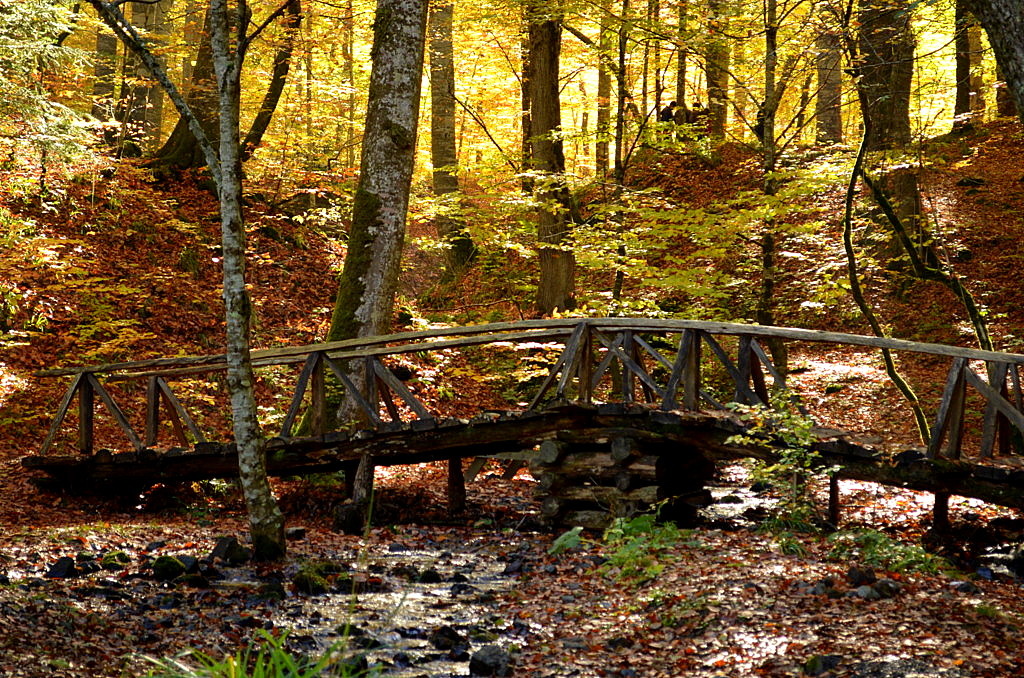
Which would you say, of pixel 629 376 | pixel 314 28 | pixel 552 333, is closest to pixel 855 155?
pixel 629 376

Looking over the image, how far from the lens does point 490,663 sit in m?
4.55

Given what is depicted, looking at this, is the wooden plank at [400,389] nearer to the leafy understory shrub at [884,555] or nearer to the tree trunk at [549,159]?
the leafy understory shrub at [884,555]

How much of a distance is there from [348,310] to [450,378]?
16.1 feet

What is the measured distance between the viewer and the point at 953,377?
7016 mm

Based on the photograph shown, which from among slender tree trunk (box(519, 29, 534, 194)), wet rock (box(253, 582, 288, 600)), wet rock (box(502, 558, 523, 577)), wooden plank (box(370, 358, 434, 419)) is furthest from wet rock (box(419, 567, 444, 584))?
slender tree trunk (box(519, 29, 534, 194))

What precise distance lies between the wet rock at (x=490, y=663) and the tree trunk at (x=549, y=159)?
10.6 metres

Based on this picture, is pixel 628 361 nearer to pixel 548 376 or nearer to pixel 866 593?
pixel 548 376

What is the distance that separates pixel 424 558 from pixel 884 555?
149 inches

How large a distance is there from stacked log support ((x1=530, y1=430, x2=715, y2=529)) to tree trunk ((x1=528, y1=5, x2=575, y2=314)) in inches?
253

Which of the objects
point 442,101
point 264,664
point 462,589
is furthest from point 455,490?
point 442,101

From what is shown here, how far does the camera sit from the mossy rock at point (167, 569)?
615 cm

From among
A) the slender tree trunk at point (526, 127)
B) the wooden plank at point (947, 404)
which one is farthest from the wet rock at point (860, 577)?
the slender tree trunk at point (526, 127)

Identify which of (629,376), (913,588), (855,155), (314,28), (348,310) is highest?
(314,28)

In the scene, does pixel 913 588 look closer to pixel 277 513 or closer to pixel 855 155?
pixel 277 513
